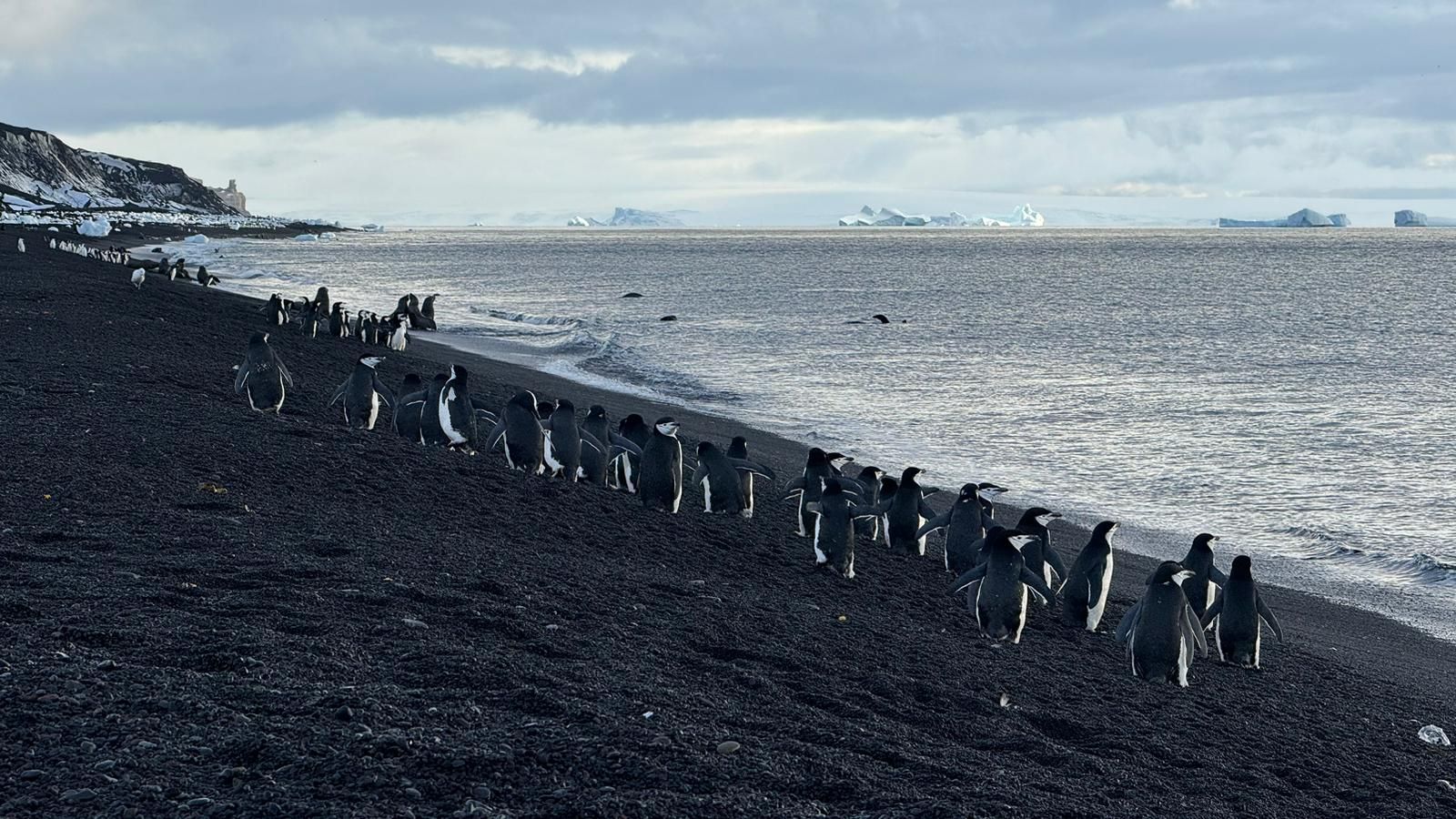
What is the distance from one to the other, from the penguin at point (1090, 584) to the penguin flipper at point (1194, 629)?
27.4 inches

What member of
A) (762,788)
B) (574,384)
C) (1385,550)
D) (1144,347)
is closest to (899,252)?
(1144,347)

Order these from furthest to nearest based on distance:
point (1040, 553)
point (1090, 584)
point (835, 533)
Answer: point (1040, 553) < point (835, 533) < point (1090, 584)

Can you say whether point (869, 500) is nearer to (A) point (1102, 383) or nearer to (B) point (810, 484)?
(B) point (810, 484)

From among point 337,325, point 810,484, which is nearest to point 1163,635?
point 810,484

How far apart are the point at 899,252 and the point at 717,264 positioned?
3980cm

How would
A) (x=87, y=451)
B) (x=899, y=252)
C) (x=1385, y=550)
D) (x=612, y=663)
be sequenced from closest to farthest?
(x=612, y=663), (x=87, y=451), (x=1385, y=550), (x=899, y=252)

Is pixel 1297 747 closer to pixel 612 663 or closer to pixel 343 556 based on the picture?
pixel 612 663

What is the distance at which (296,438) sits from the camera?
10.2m

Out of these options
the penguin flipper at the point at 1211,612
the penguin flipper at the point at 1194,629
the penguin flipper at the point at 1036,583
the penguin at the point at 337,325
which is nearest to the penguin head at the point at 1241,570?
the penguin flipper at the point at 1211,612

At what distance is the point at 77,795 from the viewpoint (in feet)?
11.3

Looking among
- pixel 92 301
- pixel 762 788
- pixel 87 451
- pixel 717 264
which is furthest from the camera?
pixel 717 264

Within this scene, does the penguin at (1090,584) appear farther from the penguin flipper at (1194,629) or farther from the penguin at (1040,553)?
the penguin flipper at (1194,629)

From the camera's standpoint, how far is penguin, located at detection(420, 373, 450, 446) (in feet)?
39.1

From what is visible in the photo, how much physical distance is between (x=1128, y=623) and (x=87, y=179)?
16168 cm
